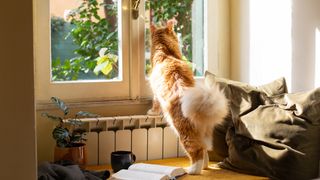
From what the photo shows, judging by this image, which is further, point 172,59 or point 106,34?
point 106,34

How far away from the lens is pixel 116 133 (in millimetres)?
2418

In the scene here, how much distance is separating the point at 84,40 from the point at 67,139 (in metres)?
0.60

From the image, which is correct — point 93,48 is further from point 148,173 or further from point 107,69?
point 148,173

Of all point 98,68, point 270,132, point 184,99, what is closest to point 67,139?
point 98,68

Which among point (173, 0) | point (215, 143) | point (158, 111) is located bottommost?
point (215, 143)

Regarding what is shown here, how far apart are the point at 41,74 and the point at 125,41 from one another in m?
0.50

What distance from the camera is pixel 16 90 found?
4.60ft

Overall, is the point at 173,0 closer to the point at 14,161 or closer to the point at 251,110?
the point at 251,110

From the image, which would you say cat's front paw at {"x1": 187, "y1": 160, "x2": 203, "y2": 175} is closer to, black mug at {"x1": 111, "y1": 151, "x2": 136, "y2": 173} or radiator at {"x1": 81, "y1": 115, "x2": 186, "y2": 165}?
black mug at {"x1": 111, "y1": 151, "x2": 136, "y2": 173}

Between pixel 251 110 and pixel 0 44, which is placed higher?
pixel 0 44

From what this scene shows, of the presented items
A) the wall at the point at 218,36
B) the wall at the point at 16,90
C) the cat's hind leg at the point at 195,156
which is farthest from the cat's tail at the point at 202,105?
the wall at the point at 16,90

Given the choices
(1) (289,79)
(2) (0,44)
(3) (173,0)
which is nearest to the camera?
(2) (0,44)

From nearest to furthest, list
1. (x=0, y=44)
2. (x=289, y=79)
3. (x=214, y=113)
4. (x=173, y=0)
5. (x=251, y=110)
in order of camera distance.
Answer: (x=0, y=44), (x=214, y=113), (x=251, y=110), (x=289, y=79), (x=173, y=0)

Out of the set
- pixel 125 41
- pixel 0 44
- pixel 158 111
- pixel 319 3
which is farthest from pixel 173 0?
pixel 0 44
